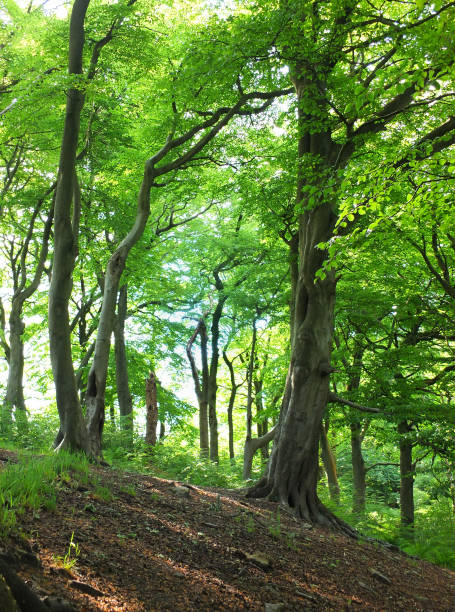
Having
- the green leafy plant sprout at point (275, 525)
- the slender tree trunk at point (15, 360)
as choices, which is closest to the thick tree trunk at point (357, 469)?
the green leafy plant sprout at point (275, 525)

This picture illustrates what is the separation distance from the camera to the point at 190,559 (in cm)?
393

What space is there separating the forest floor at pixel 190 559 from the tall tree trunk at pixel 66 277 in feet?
4.23

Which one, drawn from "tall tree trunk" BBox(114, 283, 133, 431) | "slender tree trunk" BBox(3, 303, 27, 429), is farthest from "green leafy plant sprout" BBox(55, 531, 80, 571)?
"slender tree trunk" BBox(3, 303, 27, 429)

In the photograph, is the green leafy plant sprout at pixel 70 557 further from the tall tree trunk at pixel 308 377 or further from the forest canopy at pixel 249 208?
the tall tree trunk at pixel 308 377

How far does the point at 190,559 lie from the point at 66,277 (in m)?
5.12

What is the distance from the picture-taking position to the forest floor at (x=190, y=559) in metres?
2.95

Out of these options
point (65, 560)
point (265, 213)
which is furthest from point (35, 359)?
point (65, 560)

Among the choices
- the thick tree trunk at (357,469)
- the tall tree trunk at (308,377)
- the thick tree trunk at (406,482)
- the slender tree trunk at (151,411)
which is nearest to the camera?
the tall tree trunk at (308,377)

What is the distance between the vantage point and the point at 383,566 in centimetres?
621

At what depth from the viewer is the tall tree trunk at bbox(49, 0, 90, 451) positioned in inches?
288

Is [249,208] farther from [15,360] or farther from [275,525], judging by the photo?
[15,360]

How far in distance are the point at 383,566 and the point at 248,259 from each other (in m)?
11.9

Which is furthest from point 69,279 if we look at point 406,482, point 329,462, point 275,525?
point 329,462

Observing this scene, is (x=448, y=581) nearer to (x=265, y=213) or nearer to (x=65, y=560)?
(x=65, y=560)
